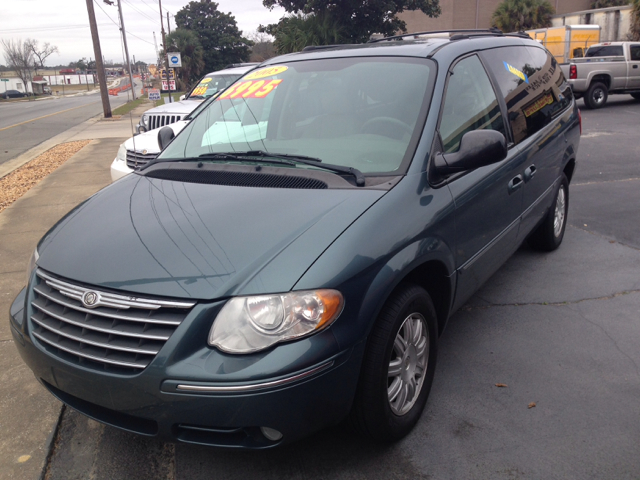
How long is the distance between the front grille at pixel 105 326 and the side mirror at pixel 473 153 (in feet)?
4.68

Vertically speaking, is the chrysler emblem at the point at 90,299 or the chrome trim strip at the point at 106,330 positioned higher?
the chrysler emblem at the point at 90,299

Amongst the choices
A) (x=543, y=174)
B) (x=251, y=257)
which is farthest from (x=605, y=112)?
(x=251, y=257)

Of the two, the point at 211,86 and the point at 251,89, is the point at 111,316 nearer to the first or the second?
the point at 251,89

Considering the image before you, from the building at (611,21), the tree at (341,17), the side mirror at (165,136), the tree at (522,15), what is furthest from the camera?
the tree at (522,15)

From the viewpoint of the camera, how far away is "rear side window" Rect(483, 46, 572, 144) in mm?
3775

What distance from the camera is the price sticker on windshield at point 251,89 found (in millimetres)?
3682

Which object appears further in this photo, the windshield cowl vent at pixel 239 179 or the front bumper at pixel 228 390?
the windshield cowl vent at pixel 239 179

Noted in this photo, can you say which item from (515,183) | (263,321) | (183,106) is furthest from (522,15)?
(263,321)

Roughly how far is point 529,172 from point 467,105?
0.86 meters

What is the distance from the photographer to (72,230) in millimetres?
2709

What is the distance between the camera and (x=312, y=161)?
2914mm

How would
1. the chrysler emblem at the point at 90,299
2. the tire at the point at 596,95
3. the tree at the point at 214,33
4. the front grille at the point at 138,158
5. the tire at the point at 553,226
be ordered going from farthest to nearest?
the tree at the point at 214,33
the tire at the point at 596,95
the front grille at the point at 138,158
the tire at the point at 553,226
the chrysler emblem at the point at 90,299

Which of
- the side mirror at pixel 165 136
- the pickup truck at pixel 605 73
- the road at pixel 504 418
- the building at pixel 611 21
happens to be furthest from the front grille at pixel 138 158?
the building at pixel 611 21

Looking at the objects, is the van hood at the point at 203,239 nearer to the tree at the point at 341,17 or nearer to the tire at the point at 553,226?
the tire at the point at 553,226
